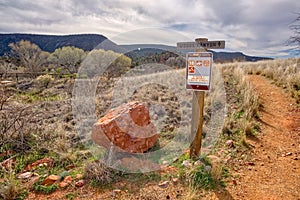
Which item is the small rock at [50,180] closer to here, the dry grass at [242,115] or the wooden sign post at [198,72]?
the wooden sign post at [198,72]

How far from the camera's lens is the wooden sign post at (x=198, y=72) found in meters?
3.17

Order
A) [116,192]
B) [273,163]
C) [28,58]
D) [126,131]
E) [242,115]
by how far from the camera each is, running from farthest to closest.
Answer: [28,58] → [242,115] → [126,131] → [273,163] → [116,192]

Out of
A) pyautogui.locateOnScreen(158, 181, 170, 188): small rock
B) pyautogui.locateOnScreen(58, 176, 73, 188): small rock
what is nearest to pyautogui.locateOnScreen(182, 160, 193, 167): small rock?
pyautogui.locateOnScreen(158, 181, 170, 188): small rock

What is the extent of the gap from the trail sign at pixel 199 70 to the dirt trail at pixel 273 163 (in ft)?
4.93

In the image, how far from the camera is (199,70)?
10.6ft

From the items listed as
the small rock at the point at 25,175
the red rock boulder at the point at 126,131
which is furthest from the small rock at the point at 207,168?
the small rock at the point at 25,175

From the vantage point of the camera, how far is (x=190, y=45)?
338cm

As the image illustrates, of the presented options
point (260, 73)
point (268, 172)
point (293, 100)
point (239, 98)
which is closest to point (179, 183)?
point (268, 172)

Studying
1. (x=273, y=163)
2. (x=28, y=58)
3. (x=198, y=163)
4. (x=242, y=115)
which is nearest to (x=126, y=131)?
(x=198, y=163)

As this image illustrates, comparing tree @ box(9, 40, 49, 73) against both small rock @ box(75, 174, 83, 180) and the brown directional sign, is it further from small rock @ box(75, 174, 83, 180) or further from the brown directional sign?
the brown directional sign

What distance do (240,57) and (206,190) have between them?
2214 cm

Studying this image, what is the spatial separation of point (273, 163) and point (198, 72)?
1986 millimetres

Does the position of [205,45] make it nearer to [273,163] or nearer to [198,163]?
[198,163]

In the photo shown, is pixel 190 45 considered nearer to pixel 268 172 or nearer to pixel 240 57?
pixel 268 172
